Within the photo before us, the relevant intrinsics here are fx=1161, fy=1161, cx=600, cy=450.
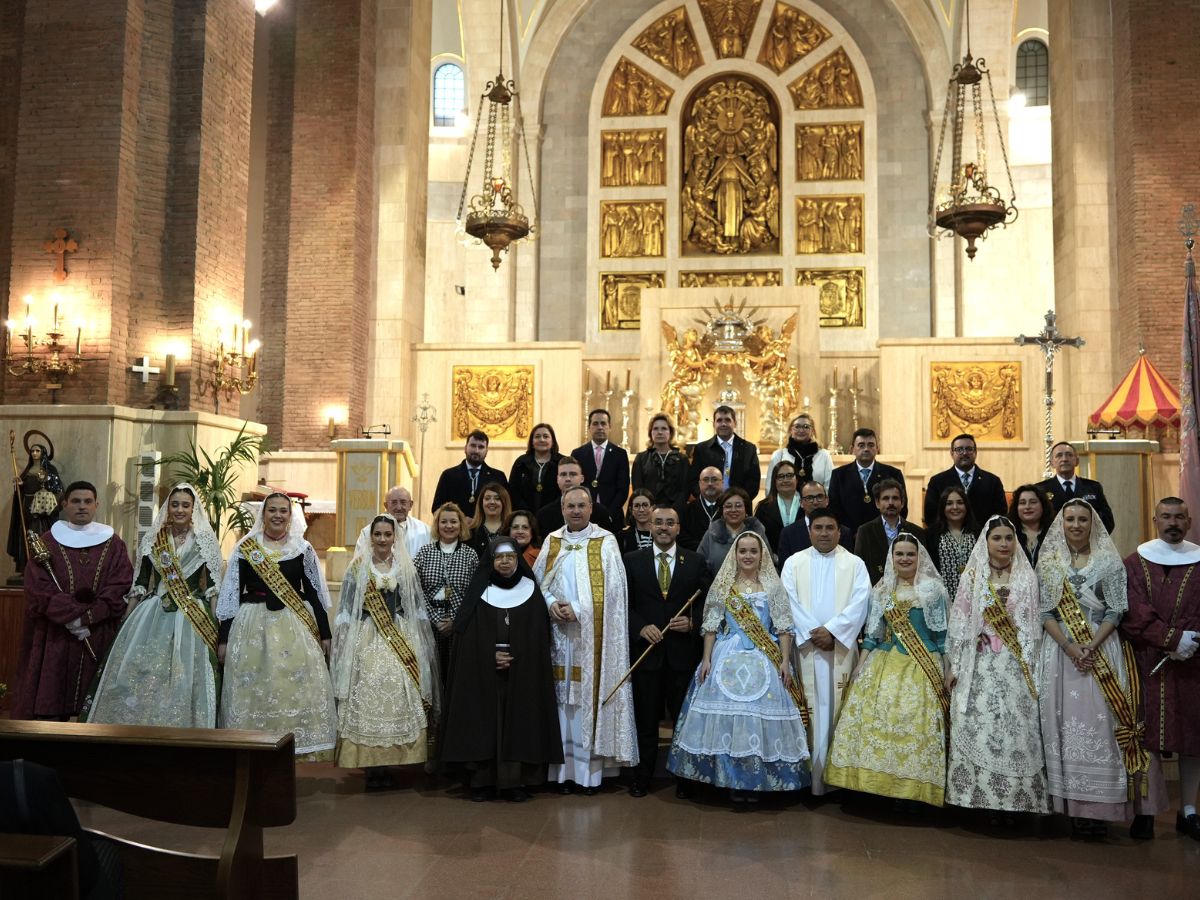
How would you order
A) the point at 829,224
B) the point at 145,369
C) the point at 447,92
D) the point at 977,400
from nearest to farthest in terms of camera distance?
1. the point at 145,369
2. the point at 977,400
3. the point at 829,224
4. the point at 447,92

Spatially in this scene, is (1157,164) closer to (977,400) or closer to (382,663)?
(977,400)

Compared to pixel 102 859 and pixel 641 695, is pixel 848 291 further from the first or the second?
pixel 102 859

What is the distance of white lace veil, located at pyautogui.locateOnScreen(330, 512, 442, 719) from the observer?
673cm

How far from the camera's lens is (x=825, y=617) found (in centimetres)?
651

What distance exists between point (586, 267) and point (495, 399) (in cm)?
670

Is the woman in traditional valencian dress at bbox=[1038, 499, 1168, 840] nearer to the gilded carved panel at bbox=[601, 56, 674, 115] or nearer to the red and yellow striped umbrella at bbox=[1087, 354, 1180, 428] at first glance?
the red and yellow striped umbrella at bbox=[1087, 354, 1180, 428]

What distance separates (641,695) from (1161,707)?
9.09 ft

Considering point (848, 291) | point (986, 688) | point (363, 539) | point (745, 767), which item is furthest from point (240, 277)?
point (848, 291)

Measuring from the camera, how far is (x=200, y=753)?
3.80m

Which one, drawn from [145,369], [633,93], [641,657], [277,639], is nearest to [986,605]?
[641,657]

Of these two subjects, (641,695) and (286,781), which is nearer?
(286,781)

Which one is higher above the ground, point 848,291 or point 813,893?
point 848,291

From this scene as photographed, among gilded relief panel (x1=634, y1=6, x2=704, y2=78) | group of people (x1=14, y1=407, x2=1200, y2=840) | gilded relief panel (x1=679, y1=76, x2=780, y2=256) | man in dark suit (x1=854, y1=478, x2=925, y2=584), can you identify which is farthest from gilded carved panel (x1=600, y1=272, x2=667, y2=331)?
man in dark suit (x1=854, y1=478, x2=925, y2=584)

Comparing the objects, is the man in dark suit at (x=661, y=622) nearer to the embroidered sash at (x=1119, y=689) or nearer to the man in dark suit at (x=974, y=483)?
the embroidered sash at (x=1119, y=689)
